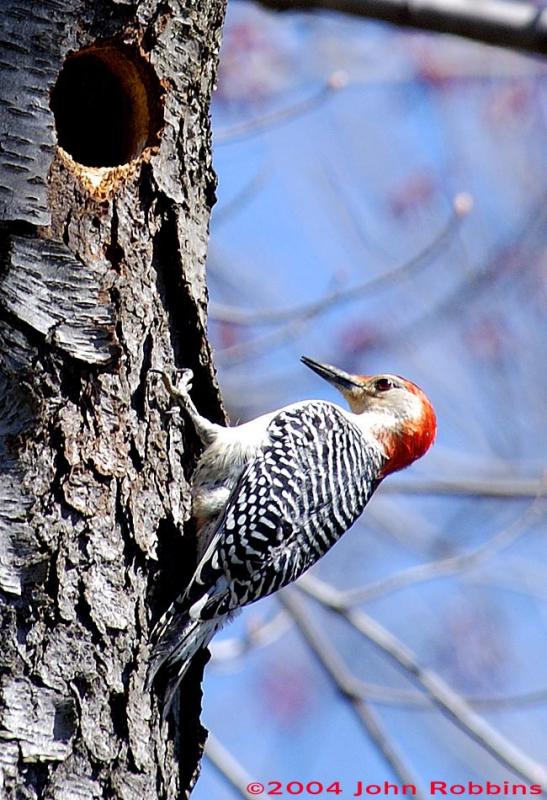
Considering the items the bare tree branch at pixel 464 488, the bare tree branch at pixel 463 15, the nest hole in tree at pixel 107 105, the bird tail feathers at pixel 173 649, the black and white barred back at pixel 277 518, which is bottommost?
the bird tail feathers at pixel 173 649

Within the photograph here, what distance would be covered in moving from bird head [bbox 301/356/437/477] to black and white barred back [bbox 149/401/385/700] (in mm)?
299

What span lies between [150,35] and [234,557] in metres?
1.66

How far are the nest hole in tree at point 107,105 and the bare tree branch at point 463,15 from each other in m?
0.78

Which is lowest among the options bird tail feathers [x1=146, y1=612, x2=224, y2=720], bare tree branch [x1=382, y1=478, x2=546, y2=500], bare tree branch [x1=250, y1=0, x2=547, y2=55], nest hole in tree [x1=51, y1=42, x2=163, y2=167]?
bird tail feathers [x1=146, y1=612, x2=224, y2=720]

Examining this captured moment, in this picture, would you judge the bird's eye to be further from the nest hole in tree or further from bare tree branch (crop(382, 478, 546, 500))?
the nest hole in tree

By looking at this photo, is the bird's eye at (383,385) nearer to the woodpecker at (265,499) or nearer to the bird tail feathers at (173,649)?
the woodpecker at (265,499)

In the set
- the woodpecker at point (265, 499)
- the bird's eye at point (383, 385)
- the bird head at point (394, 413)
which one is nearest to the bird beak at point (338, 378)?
the bird head at point (394, 413)

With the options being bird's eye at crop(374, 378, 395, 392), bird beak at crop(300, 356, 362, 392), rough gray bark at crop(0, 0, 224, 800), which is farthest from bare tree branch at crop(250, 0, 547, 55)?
bird's eye at crop(374, 378, 395, 392)

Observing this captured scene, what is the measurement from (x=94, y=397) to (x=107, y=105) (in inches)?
46.1

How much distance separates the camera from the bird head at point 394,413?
207 inches

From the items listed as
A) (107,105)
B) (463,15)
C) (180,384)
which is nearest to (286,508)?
(180,384)

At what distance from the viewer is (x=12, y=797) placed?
8.90 feet

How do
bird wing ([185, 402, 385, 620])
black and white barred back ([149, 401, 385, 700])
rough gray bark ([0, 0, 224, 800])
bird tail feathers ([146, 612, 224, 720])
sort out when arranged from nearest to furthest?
rough gray bark ([0, 0, 224, 800])
bird tail feathers ([146, 612, 224, 720])
black and white barred back ([149, 401, 385, 700])
bird wing ([185, 402, 385, 620])

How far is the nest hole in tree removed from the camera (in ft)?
11.5
